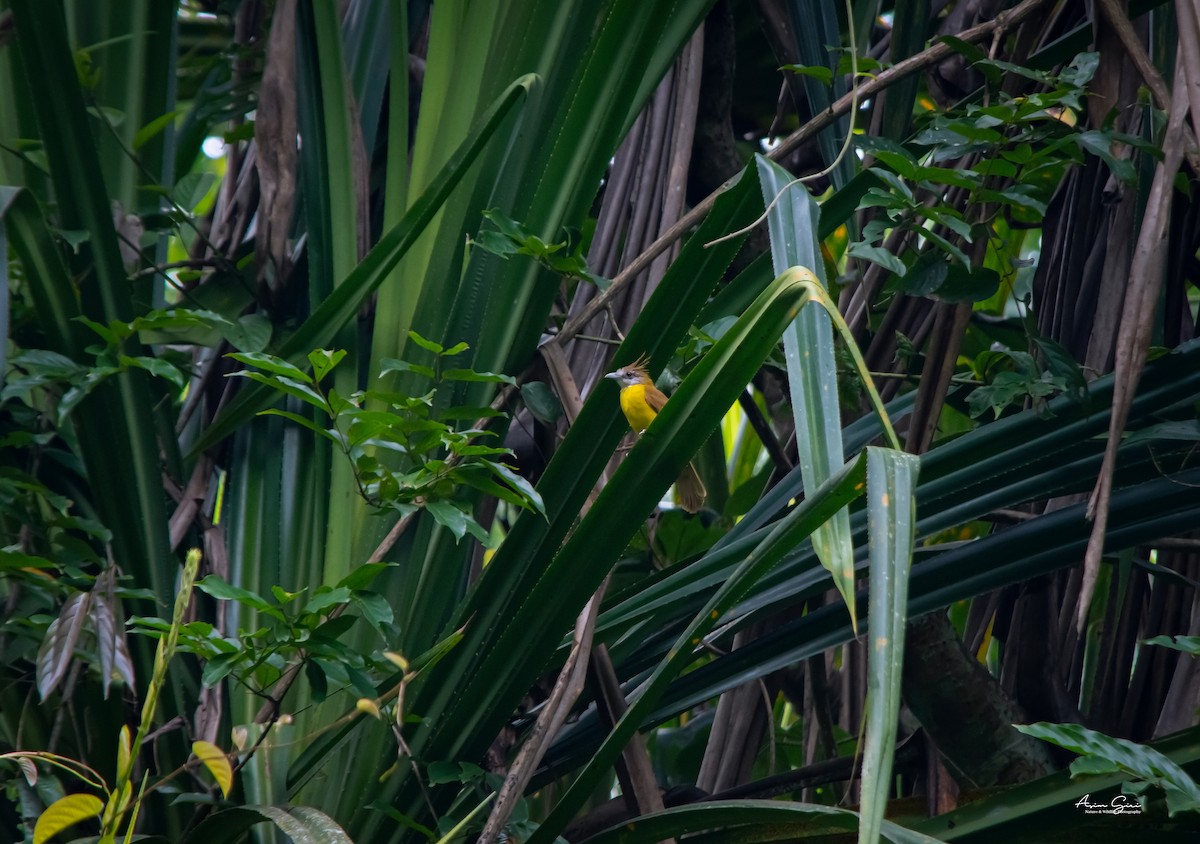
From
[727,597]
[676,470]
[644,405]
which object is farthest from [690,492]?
[727,597]

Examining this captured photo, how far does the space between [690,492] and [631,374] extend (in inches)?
45.9

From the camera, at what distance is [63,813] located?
3.17 feet

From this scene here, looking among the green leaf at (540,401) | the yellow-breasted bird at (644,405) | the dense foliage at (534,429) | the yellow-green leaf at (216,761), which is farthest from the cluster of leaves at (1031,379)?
the yellow-green leaf at (216,761)

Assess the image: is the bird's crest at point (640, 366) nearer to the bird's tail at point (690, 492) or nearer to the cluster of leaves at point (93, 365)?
the cluster of leaves at point (93, 365)

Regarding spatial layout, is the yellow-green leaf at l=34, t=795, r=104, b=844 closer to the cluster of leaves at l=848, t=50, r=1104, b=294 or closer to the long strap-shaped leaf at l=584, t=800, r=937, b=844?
the long strap-shaped leaf at l=584, t=800, r=937, b=844

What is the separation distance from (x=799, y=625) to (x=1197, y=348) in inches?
26.5

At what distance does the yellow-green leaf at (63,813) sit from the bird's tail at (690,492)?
1828mm

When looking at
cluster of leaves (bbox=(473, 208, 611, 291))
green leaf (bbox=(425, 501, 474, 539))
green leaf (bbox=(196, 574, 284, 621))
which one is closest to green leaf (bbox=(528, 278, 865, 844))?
green leaf (bbox=(425, 501, 474, 539))

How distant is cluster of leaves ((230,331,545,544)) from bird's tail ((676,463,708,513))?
114cm

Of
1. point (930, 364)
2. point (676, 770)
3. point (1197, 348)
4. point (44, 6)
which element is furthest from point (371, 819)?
point (676, 770)

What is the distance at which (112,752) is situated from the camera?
1634 mm

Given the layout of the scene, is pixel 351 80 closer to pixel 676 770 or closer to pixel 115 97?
pixel 115 97

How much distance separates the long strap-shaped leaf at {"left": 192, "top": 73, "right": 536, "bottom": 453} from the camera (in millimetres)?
1660

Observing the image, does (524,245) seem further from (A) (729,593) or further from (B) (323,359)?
(A) (729,593)
